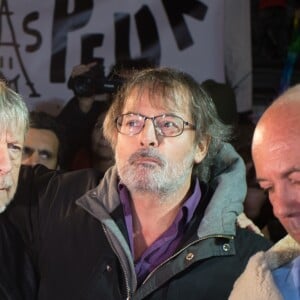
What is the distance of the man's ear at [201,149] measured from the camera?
1873 mm

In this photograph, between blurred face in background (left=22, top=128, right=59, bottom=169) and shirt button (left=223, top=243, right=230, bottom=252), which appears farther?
blurred face in background (left=22, top=128, right=59, bottom=169)

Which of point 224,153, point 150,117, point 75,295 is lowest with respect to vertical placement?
point 75,295

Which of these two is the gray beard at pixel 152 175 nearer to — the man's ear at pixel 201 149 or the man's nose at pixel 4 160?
the man's ear at pixel 201 149

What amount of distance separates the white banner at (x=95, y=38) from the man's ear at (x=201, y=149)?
1102 millimetres

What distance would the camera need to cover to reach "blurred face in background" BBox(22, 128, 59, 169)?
8.79 ft

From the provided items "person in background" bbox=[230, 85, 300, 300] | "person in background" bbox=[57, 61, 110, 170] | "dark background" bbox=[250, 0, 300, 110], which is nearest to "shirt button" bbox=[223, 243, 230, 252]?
"person in background" bbox=[230, 85, 300, 300]

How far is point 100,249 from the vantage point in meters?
1.72

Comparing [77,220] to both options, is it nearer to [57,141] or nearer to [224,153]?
[224,153]

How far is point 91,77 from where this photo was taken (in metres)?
2.83

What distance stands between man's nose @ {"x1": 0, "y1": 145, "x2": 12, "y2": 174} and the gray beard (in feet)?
1.07

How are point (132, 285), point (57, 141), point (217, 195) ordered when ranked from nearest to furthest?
point (132, 285), point (217, 195), point (57, 141)

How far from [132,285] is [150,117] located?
47 cm

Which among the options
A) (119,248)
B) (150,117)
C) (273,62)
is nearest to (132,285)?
(119,248)

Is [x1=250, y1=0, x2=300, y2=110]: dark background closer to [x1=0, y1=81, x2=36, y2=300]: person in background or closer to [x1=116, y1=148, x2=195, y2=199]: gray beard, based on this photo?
[x1=116, y1=148, x2=195, y2=199]: gray beard
